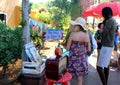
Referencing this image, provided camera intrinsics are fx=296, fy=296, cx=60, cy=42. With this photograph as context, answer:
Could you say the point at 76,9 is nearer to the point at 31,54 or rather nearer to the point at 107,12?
the point at 107,12

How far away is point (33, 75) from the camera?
586 centimetres

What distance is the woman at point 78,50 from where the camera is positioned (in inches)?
237

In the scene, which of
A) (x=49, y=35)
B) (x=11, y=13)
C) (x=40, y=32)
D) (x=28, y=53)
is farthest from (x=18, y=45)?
(x=11, y=13)

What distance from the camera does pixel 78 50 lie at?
6070 mm

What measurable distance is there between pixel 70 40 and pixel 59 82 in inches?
42.8

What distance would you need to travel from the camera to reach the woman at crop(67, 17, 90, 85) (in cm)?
603

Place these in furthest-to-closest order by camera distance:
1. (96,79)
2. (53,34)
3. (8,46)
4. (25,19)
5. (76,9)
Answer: (76,9) → (96,79) → (53,34) → (8,46) → (25,19)

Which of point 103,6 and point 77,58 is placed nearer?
point 77,58

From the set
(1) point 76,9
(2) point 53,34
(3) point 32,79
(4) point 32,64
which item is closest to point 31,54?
(4) point 32,64

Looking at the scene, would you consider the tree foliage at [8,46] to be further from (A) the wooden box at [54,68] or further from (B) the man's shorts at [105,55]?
(B) the man's shorts at [105,55]

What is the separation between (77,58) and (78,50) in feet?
0.55

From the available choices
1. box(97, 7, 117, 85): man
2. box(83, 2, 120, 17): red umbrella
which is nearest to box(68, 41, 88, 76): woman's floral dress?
box(97, 7, 117, 85): man

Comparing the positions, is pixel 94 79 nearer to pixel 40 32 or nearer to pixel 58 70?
pixel 58 70

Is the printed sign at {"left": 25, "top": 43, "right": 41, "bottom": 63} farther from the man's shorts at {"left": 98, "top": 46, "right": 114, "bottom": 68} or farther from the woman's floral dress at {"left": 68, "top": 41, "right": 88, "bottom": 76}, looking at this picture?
the man's shorts at {"left": 98, "top": 46, "right": 114, "bottom": 68}
